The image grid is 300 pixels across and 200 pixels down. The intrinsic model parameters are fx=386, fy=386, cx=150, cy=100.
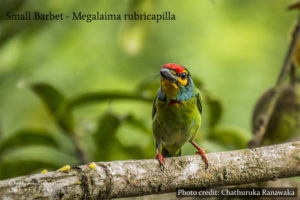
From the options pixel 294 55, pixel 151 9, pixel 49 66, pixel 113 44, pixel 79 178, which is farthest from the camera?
pixel 113 44

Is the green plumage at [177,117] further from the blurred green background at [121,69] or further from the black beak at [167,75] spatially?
the blurred green background at [121,69]

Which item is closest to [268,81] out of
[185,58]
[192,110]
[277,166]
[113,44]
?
[185,58]

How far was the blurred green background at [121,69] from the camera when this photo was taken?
294 cm

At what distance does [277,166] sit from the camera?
1.77 metres

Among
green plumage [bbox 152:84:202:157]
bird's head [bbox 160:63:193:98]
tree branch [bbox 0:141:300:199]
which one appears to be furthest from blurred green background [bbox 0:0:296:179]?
tree branch [bbox 0:141:300:199]

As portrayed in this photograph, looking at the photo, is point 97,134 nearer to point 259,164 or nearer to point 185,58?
point 259,164

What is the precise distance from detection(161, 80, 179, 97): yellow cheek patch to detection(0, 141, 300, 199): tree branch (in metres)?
0.62

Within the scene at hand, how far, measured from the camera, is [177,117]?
8.14 ft

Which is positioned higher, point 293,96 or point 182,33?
point 182,33

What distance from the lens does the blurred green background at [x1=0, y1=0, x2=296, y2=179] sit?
2941 mm

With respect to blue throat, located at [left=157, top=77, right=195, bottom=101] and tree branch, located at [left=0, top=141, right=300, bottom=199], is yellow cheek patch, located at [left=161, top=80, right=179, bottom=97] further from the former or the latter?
tree branch, located at [left=0, top=141, right=300, bottom=199]

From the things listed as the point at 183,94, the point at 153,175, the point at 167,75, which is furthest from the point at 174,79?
the point at 153,175

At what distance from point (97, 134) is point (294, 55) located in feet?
5.10

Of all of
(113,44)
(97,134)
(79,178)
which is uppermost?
(113,44)
